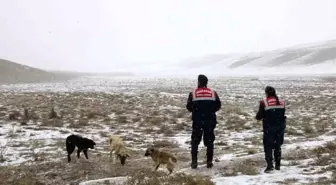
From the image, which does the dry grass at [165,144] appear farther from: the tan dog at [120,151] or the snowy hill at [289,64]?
the snowy hill at [289,64]

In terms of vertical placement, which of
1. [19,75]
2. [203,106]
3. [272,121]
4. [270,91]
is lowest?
[272,121]

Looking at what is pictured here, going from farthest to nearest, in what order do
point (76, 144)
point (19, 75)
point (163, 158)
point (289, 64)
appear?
point (289, 64)
point (19, 75)
point (76, 144)
point (163, 158)

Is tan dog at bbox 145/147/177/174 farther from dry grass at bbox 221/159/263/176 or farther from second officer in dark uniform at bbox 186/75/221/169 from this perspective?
dry grass at bbox 221/159/263/176

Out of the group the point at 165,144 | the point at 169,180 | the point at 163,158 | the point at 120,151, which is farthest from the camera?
the point at 165,144

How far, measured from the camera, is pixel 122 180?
9148mm

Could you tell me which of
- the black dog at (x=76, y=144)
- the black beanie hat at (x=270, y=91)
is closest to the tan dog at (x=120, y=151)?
the black dog at (x=76, y=144)

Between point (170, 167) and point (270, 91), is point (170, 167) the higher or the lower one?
the lower one

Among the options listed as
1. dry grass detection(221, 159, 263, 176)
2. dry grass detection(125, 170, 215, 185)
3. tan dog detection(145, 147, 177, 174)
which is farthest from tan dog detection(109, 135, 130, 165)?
dry grass detection(221, 159, 263, 176)

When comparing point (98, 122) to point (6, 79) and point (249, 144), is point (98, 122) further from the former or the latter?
point (6, 79)

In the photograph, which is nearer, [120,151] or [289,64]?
[120,151]

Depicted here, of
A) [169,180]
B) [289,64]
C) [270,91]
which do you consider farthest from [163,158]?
[289,64]

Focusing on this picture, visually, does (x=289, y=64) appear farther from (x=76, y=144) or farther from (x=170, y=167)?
(x=170, y=167)

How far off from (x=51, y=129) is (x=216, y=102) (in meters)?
9.70

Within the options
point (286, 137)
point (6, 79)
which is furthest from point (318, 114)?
point (6, 79)
